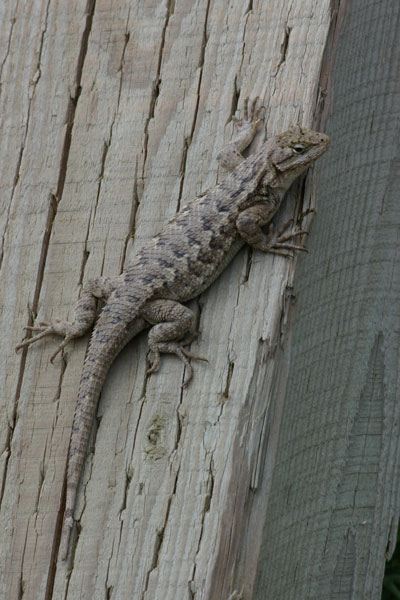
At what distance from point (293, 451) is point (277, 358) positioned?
36 cm

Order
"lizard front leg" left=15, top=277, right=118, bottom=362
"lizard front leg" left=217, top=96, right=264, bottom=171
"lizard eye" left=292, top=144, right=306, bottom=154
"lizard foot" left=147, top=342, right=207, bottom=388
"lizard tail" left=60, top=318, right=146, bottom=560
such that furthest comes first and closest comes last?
"lizard eye" left=292, top=144, right=306, bottom=154 < "lizard front leg" left=217, top=96, right=264, bottom=171 < "lizard front leg" left=15, top=277, right=118, bottom=362 < "lizard foot" left=147, top=342, right=207, bottom=388 < "lizard tail" left=60, top=318, right=146, bottom=560

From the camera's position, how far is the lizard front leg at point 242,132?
3.61 metres

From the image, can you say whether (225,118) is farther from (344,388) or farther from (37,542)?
(37,542)

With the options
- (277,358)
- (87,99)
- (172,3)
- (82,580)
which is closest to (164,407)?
(277,358)

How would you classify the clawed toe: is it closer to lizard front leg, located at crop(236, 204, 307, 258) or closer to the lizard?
the lizard

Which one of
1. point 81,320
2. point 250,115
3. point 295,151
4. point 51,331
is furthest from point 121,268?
point 295,151

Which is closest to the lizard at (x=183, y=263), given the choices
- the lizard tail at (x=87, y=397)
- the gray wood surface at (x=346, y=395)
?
the lizard tail at (x=87, y=397)

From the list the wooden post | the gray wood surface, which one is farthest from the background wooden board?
the gray wood surface

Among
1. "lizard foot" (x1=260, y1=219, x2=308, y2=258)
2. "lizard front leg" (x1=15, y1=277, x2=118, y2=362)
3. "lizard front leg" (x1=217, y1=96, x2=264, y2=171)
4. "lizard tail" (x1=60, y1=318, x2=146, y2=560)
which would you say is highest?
"lizard front leg" (x1=217, y1=96, x2=264, y2=171)

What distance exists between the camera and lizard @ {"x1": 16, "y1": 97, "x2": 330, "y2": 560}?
330 centimetres

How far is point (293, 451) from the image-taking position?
3262 mm

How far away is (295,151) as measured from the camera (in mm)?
3906

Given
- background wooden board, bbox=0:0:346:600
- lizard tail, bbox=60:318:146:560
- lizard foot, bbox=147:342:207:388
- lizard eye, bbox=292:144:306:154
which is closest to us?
background wooden board, bbox=0:0:346:600

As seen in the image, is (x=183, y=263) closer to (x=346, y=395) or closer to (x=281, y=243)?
(x=281, y=243)
